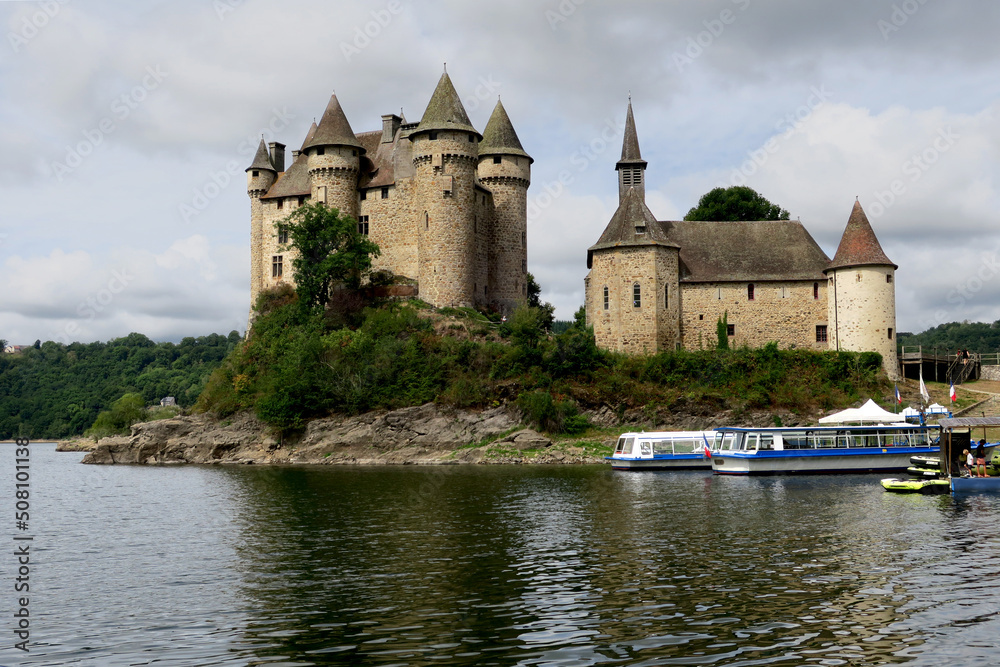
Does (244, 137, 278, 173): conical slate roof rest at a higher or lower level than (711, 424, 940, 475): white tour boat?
higher

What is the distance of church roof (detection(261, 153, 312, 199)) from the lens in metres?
78.9

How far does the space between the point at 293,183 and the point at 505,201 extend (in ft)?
62.2

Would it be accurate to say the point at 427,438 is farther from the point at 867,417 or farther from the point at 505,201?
the point at 867,417

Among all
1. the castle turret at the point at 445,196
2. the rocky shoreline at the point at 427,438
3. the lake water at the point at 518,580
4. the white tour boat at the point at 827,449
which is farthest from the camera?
the castle turret at the point at 445,196

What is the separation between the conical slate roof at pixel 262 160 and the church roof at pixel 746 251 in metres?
36.2

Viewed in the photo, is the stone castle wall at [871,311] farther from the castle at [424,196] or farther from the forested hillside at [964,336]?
the forested hillside at [964,336]

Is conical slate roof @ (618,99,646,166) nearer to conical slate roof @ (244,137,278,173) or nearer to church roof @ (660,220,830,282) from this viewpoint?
church roof @ (660,220,830,282)

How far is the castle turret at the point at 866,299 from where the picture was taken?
68.3m

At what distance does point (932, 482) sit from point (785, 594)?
22.6 metres

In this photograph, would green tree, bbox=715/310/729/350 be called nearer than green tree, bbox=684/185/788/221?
Yes

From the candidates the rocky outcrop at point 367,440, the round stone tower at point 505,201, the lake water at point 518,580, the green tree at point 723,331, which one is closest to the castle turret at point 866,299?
the green tree at point 723,331

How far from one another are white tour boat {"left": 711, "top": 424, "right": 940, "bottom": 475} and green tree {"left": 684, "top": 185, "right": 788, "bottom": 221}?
140 ft

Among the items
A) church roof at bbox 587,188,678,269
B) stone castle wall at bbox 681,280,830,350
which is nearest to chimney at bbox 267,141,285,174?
church roof at bbox 587,188,678,269

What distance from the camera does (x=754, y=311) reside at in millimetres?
72000
